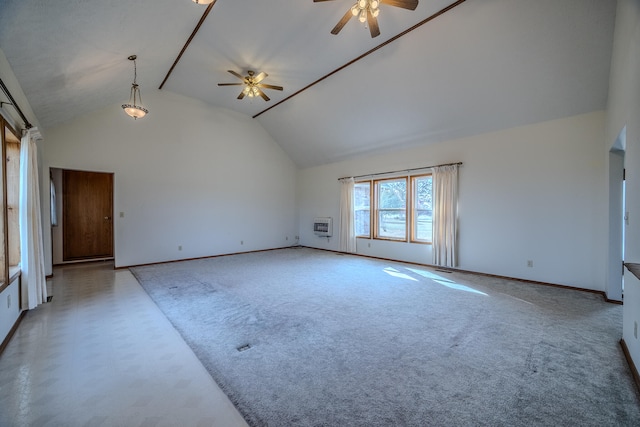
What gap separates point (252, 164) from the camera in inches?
304

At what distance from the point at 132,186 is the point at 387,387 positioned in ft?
20.4

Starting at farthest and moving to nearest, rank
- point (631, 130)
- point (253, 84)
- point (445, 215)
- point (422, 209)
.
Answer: point (422, 209), point (445, 215), point (253, 84), point (631, 130)

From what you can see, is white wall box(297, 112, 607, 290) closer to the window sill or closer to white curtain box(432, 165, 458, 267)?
white curtain box(432, 165, 458, 267)

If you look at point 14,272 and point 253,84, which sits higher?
point 253,84

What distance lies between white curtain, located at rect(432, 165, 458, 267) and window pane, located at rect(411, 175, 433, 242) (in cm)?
30

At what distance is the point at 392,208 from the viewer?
656 centimetres

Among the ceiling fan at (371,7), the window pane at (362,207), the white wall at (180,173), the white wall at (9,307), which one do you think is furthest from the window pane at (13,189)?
the window pane at (362,207)

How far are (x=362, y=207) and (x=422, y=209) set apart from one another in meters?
1.70

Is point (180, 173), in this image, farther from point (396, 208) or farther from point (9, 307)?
point (396, 208)

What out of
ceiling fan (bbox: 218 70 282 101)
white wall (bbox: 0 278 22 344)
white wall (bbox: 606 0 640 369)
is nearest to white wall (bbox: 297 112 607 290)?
white wall (bbox: 606 0 640 369)

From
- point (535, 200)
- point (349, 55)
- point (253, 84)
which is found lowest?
point (535, 200)

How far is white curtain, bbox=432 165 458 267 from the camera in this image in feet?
17.1

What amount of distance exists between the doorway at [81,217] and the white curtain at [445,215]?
7.53 m

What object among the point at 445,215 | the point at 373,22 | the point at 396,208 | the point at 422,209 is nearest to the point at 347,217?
the point at 396,208
